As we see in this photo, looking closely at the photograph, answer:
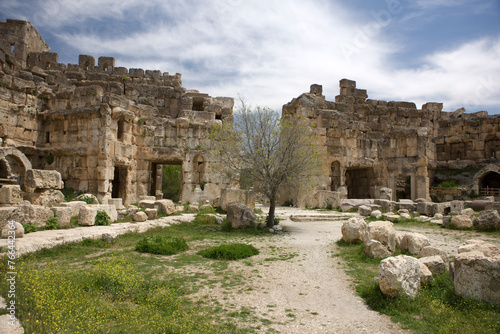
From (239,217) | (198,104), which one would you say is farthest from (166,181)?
(239,217)

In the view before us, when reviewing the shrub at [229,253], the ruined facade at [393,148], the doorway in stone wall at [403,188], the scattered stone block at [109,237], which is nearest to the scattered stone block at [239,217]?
the shrub at [229,253]

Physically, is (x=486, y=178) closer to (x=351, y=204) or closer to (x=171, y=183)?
(x=351, y=204)

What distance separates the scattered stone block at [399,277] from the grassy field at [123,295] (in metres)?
2.01

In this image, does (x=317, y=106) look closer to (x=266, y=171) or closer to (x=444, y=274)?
(x=266, y=171)

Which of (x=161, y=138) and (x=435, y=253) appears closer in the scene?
(x=435, y=253)

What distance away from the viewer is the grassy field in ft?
13.3

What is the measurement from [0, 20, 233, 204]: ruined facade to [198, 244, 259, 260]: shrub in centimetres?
873

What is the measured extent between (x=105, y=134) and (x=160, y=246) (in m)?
9.51

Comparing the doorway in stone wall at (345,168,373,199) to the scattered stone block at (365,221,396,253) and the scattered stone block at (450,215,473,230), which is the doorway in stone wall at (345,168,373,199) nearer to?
the scattered stone block at (450,215,473,230)

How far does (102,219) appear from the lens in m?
10.8

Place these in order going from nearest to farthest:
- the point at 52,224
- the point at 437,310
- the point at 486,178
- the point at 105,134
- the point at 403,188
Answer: the point at 437,310
the point at 52,224
the point at 105,134
the point at 486,178
the point at 403,188

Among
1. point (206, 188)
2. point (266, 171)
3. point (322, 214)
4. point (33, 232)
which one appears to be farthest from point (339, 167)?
point (33, 232)

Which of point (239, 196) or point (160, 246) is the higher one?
point (239, 196)

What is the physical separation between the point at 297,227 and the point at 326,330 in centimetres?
876
